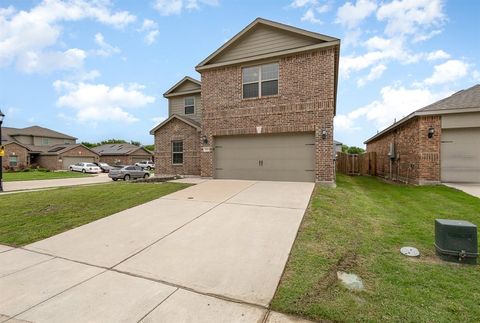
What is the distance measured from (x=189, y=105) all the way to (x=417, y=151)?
1359 cm

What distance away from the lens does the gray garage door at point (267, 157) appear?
10.7 meters

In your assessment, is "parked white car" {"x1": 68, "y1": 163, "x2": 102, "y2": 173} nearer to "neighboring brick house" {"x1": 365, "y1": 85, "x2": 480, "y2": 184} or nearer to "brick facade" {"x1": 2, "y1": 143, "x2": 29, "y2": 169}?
"brick facade" {"x1": 2, "y1": 143, "x2": 29, "y2": 169}

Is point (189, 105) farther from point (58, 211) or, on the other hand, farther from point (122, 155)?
point (122, 155)

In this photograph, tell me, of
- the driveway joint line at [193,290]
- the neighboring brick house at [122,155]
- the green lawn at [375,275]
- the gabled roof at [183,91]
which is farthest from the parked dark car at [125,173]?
the neighboring brick house at [122,155]

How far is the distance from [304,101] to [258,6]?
601 centimetres

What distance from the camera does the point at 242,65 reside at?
11711 millimetres

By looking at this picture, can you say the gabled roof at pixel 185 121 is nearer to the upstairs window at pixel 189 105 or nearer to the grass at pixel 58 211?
the upstairs window at pixel 189 105

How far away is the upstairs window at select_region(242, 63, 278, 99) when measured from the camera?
441 inches

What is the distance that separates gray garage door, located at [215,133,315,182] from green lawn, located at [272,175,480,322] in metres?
4.75

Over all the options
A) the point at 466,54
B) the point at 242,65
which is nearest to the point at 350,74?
the point at 466,54

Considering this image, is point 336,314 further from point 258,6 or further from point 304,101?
point 258,6

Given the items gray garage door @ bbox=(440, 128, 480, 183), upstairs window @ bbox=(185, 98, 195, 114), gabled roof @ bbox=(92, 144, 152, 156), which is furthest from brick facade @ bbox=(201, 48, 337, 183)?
gabled roof @ bbox=(92, 144, 152, 156)

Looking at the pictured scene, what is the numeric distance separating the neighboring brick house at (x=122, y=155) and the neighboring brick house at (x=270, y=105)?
112 feet

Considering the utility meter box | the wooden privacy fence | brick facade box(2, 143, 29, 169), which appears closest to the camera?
the utility meter box
